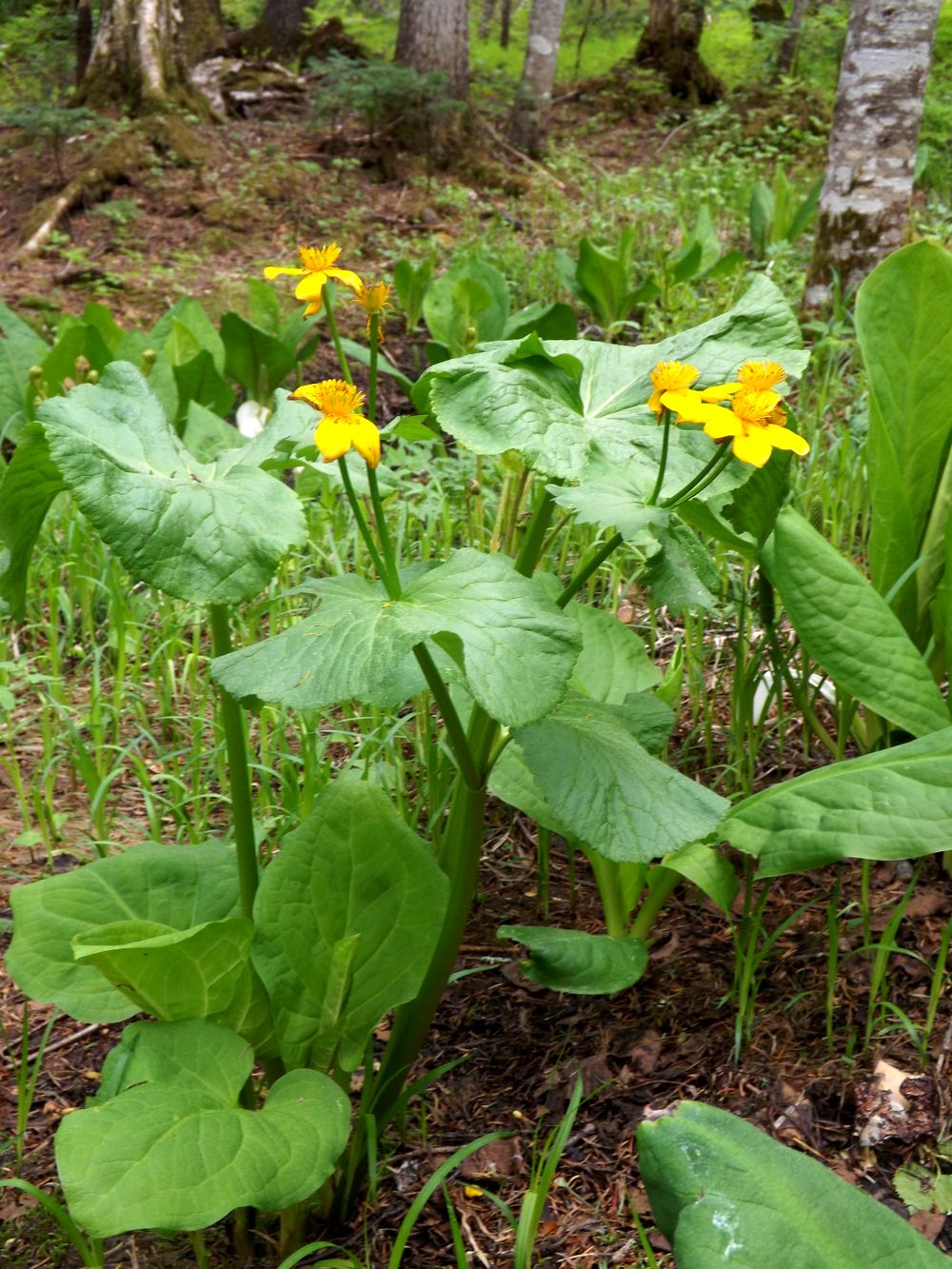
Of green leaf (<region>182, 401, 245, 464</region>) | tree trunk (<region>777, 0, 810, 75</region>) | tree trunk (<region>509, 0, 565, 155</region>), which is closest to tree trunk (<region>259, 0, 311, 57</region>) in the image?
tree trunk (<region>509, 0, 565, 155</region>)

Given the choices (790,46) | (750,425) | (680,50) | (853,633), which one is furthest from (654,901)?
(790,46)

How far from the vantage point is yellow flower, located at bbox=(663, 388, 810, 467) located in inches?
39.5

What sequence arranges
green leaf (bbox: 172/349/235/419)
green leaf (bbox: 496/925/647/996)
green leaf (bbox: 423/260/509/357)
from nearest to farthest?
1. green leaf (bbox: 496/925/647/996)
2. green leaf (bbox: 172/349/235/419)
3. green leaf (bbox: 423/260/509/357)

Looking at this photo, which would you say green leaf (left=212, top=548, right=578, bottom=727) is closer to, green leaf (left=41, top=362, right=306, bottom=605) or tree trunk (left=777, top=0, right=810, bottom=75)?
green leaf (left=41, top=362, right=306, bottom=605)

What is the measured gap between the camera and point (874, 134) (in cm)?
394

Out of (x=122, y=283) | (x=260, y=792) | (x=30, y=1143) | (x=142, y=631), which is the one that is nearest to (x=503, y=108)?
(x=122, y=283)

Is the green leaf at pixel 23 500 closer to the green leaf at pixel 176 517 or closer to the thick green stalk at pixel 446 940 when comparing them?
the green leaf at pixel 176 517

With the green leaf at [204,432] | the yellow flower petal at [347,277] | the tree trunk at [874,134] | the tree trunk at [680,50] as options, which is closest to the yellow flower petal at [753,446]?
the yellow flower petal at [347,277]

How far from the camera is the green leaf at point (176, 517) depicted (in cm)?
102

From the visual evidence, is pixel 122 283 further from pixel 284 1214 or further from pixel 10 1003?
pixel 284 1214

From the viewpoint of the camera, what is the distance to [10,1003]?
1.65 m

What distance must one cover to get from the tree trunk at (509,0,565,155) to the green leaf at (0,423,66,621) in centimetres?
767

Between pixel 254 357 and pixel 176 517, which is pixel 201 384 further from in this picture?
pixel 176 517

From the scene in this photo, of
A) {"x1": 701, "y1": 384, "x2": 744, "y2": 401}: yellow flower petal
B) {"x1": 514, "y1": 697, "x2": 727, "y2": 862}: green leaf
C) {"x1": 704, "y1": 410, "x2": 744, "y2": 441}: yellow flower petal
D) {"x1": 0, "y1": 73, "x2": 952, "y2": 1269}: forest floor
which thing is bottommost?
{"x1": 0, "y1": 73, "x2": 952, "y2": 1269}: forest floor
